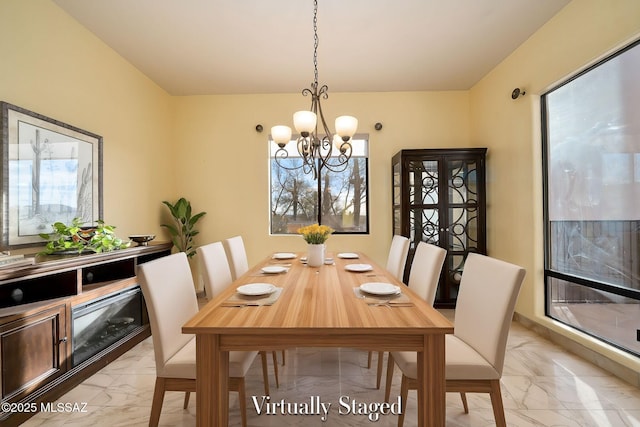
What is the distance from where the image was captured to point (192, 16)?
2.40 m

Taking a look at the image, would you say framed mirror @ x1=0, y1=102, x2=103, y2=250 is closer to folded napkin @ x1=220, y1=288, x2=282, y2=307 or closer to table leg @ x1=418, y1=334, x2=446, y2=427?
folded napkin @ x1=220, y1=288, x2=282, y2=307

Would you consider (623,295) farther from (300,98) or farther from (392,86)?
(300,98)

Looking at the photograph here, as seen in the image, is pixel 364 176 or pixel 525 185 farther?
pixel 364 176

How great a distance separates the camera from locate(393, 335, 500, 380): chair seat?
1.32m

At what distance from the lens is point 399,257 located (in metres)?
2.45

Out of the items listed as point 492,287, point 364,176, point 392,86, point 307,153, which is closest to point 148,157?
point 307,153

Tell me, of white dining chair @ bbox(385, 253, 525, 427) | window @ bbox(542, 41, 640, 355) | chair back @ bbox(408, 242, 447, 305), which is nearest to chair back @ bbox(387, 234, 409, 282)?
chair back @ bbox(408, 242, 447, 305)

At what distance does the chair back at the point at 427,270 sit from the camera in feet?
5.96

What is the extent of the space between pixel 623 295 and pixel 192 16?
3983 mm

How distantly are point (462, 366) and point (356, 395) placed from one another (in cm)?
84

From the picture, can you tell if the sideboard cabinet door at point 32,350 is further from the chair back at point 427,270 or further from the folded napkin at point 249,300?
the chair back at point 427,270

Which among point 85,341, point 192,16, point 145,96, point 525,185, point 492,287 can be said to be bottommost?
point 85,341

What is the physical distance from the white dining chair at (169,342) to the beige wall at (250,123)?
1.77 metres

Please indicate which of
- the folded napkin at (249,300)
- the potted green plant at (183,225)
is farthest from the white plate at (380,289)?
the potted green plant at (183,225)
